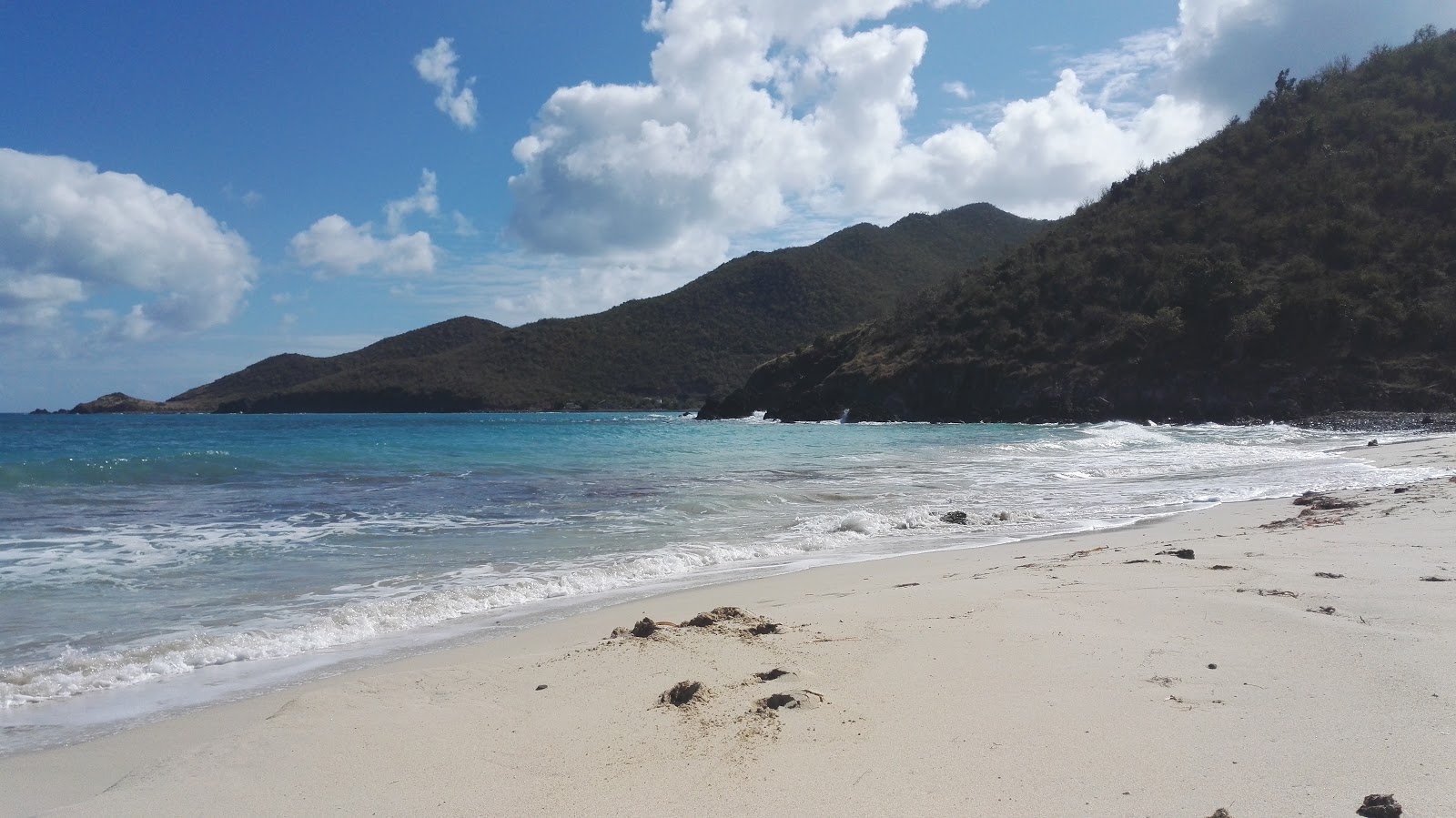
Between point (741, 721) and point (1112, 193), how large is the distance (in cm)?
6524

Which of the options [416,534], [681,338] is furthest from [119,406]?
[416,534]

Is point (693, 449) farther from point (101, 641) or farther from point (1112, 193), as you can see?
point (1112, 193)

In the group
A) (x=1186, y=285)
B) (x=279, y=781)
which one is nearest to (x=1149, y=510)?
(x=279, y=781)

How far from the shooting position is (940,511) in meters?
11.4

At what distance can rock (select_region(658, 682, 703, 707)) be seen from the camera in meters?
3.68

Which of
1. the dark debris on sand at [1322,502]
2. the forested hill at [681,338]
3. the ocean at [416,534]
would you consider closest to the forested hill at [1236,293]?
the ocean at [416,534]

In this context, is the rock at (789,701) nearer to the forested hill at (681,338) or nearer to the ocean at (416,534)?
the ocean at (416,534)

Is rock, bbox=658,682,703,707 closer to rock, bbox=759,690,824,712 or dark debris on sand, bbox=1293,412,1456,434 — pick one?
rock, bbox=759,690,824,712

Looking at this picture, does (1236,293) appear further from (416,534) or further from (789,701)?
(789,701)

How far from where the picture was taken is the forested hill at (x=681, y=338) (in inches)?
3925

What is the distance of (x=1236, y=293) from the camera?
→ 136 feet

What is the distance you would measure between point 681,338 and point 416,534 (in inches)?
3796

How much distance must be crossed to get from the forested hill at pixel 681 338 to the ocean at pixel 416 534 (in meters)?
77.7

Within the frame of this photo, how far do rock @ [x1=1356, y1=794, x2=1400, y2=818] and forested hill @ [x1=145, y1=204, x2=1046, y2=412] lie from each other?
92706 mm
